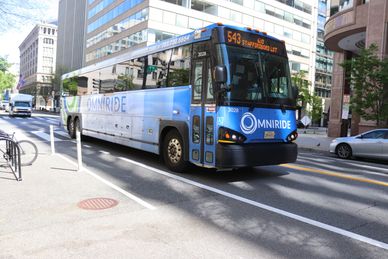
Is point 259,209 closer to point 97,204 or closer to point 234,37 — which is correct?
point 97,204

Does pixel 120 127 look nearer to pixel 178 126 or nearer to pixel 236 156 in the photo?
pixel 178 126

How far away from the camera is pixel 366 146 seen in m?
14.1

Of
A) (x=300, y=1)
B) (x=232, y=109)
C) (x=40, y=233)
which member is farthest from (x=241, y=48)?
(x=300, y=1)

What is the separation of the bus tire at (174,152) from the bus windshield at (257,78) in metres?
1.89

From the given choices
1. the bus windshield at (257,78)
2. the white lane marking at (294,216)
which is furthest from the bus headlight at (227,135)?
the white lane marking at (294,216)

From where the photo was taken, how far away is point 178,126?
8.55m

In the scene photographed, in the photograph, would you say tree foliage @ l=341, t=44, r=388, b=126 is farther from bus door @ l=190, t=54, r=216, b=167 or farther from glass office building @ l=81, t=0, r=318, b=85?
glass office building @ l=81, t=0, r=318, b=85

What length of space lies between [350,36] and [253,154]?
71.1ft

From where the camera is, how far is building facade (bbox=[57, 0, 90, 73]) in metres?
80.6

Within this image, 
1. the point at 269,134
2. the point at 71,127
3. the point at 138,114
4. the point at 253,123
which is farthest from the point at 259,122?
the point at 71,127

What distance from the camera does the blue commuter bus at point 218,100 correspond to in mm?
7488

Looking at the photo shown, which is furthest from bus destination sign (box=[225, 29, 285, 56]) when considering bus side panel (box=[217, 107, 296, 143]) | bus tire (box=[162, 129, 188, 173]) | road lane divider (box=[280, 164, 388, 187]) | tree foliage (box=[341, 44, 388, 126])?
tree foliage (box=[341, 44, 388, 126])

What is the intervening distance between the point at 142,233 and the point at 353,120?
24.5 metres

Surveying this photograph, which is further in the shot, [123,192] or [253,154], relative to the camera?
[253,154]
